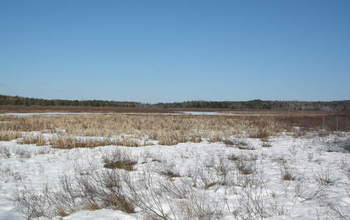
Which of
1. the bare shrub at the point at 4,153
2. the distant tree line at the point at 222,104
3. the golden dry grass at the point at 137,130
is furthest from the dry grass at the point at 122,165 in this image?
the distant tree line at the point at 222,104

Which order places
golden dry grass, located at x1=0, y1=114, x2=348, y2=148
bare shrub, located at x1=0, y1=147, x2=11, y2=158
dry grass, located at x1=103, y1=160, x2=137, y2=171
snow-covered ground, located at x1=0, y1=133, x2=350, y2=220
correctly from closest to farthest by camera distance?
snow-covered ground, located at x1=0, y1=133, x2=350, y2=220 < dry grass, located at x1=103, y1=160, x2=137, y2=171 < bare shrub, located at x1=0, y1=147, x2=11, y2=158 < golden dry grass, located at x1=0, y1=114, x2=348, y2=148

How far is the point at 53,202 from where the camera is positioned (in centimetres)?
400

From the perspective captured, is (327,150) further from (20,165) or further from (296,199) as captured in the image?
(20,165)

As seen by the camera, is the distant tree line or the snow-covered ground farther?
the distant tree line

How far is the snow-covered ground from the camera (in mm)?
3627

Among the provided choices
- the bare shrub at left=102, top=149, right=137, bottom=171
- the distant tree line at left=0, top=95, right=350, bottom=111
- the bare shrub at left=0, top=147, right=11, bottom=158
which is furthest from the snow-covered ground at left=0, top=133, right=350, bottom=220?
the distant tree line at left=0, top=95, right=350, bottom=111

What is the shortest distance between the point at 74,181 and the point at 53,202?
1568 mm

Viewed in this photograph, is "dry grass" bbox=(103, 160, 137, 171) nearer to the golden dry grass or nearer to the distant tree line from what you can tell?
the golden dry grass

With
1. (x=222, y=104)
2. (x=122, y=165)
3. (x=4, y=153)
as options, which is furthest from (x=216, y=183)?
(x=222, y=104)

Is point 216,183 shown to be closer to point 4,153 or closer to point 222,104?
point 4,153

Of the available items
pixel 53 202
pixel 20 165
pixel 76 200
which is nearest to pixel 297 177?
pixel 76 200

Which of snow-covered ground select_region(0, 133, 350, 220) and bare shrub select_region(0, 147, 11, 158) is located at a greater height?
snow-covered ground select_region(0, 133, 350, 220)

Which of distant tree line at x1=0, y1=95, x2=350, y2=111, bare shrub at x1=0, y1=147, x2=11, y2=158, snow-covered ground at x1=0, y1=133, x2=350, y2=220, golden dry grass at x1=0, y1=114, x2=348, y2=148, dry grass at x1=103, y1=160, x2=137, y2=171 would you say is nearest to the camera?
snow-covered ground at x1=0, y1=133, x2=350, y2=220

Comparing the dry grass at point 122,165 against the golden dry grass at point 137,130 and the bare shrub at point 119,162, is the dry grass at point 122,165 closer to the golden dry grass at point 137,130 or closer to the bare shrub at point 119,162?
the bare shrub at point 119,162
